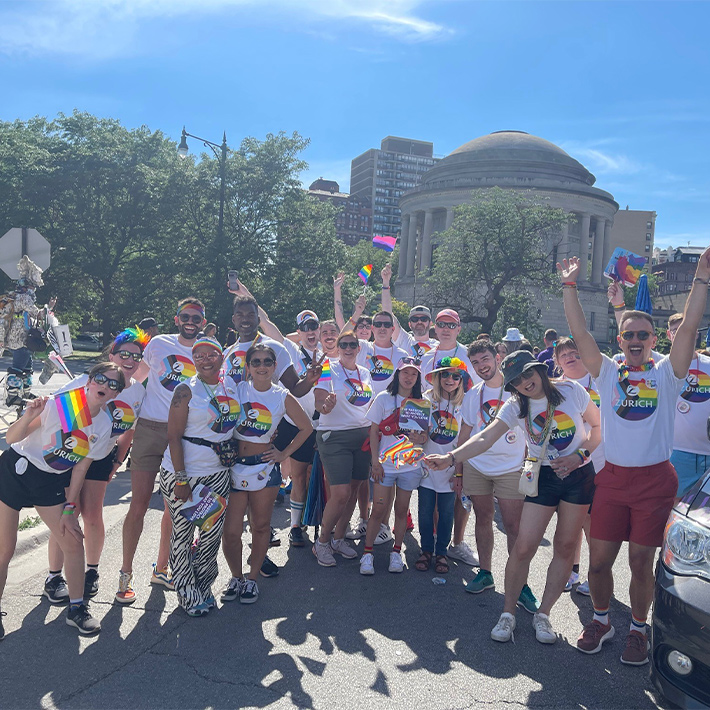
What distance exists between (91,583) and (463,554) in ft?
10.8

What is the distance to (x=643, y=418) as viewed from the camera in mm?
4359

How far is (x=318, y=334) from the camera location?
8.11 metres

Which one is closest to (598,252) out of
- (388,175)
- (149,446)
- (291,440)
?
(291,440)

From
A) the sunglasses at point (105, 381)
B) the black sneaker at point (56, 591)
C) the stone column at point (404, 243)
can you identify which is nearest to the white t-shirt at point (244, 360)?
the sunglasses at point (105, 381)

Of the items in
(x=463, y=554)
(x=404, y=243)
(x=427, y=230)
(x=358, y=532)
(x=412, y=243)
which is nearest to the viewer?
(x=463, y=554)

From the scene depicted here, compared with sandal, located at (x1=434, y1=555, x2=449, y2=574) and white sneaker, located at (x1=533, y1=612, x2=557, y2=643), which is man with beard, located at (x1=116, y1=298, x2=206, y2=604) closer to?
sandal, located at (x1=434, y1=555, x2=449, y2=574)

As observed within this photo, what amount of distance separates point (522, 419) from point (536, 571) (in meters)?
1.91

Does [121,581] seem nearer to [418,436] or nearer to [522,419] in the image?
[418,436]

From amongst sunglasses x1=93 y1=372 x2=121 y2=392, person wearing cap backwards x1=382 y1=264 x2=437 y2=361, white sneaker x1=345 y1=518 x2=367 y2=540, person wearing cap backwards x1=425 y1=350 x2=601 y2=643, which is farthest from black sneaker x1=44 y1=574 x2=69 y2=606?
person wearing cap backwards x1=382 y1=264 x2=437 y2=361

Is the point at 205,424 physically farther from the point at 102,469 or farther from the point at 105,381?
the point at 102,469

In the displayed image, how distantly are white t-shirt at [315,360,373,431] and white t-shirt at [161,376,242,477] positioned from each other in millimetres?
1471

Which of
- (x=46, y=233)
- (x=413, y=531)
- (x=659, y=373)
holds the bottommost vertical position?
(x=413, y=531)

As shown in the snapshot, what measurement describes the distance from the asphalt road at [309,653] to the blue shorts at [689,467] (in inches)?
41.8

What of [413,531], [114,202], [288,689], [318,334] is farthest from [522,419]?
[114,202]
